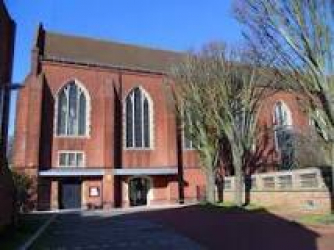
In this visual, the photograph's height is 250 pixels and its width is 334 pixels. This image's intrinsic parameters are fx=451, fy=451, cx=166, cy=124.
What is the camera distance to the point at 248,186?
34.1 m

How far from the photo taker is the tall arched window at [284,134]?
47591 mm

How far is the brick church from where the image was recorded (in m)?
38.2

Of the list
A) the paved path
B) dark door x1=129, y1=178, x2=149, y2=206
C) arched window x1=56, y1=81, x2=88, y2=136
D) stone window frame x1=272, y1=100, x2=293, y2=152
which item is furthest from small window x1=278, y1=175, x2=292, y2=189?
stone window frame x1=272, y1=100, x2=293, y2=152

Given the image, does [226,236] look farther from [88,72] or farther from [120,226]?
[88,72]

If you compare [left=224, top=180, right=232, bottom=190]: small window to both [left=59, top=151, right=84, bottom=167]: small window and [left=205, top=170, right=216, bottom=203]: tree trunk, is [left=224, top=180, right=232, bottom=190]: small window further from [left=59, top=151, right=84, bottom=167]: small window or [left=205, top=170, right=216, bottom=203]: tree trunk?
[left=59, top=151, right=84, bottom=167]: small window

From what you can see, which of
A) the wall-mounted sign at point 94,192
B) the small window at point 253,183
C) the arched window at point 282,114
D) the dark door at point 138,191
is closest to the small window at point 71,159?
the wall-mounted sign at point 94,192

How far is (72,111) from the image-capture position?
40406mm

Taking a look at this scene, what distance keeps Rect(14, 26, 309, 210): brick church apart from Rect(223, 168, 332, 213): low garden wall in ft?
36.1

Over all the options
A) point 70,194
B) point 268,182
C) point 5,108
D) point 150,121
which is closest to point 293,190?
point 268,182

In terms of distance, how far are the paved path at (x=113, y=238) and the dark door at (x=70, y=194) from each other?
17.1 metres

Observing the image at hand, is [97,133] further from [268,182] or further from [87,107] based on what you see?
[268,182]

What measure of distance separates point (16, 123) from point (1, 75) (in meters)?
19.5

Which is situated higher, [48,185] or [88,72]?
[88,72]

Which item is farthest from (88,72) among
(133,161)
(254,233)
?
(254,233)
